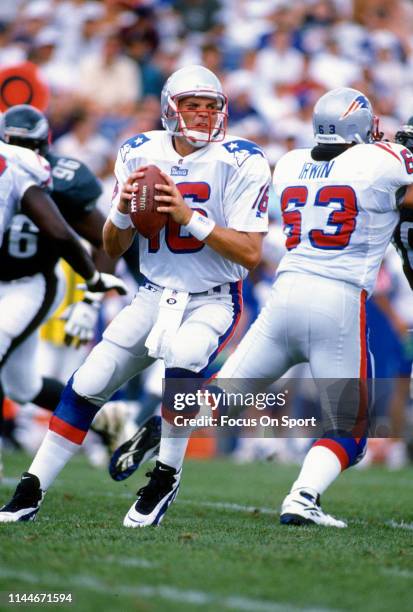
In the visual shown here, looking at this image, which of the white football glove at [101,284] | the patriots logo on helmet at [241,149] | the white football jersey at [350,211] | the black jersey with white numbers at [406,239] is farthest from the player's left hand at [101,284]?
the black jersey with white numbers at [406,239]

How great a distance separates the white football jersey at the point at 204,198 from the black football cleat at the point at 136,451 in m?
0.73

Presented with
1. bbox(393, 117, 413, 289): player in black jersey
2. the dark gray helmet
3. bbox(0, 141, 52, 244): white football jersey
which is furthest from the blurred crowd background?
bbox(393, 117, 413, 289): player in black jersey

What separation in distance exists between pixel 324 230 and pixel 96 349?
1.02 meters

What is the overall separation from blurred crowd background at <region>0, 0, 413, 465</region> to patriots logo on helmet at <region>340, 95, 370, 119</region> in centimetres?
527

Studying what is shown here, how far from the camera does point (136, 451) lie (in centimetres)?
460

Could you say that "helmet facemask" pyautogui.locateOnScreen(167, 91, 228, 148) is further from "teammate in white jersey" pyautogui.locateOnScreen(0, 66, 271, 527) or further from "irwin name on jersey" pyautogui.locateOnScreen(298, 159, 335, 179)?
"irwin name on jersey" pyautogui.locateOnScreen(298, 159, 335, 179)

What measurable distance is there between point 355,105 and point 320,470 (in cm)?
151

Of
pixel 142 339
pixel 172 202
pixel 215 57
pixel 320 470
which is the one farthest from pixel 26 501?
pixel 215 57

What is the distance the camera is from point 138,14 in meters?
12.3

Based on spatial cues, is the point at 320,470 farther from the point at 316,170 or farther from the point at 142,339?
the point at 316,170

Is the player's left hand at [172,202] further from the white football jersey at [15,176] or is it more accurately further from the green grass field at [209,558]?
the green grass field at [209,558]

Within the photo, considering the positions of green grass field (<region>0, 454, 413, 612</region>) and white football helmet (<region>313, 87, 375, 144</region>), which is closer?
green grass field (<region>0, 454, 413, 612</region>)

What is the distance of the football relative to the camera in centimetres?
397

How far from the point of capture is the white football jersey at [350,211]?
4.41m
